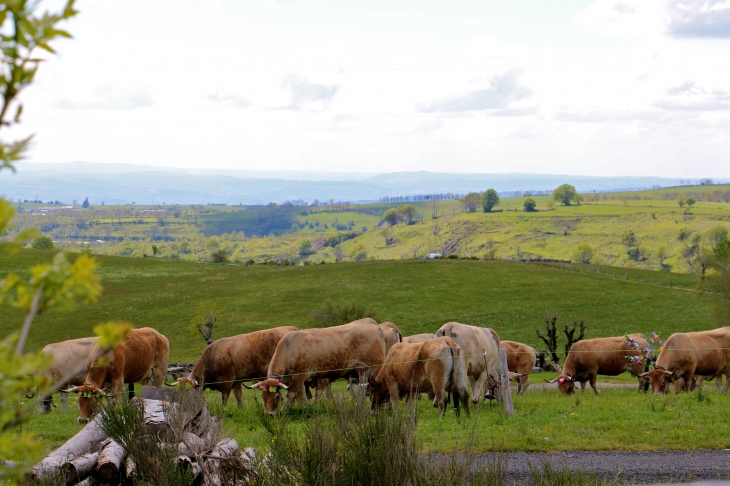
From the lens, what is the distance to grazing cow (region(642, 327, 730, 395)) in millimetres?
23422

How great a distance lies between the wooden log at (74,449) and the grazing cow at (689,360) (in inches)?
744

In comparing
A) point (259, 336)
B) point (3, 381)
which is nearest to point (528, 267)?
point (259, 336)

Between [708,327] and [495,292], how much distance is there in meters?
20.3

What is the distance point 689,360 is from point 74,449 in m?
20.6

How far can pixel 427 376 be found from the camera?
17.3 metres

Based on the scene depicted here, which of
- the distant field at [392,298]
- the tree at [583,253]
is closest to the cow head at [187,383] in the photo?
the distant field at [392,298]

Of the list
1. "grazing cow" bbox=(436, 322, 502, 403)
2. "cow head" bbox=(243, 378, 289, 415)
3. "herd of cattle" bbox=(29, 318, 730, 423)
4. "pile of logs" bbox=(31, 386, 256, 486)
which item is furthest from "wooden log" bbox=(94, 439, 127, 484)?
"grazing cow" bbox=(436, 322, 502, 403)

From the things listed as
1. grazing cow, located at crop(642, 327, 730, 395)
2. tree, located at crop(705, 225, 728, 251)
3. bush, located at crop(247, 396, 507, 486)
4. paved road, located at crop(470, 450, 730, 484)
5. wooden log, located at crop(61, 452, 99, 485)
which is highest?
bush, located at crop(247, 396, 507, 486)

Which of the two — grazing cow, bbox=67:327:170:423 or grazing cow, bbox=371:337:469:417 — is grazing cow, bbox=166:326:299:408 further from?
grazing cow, bbox=371:337:469:417

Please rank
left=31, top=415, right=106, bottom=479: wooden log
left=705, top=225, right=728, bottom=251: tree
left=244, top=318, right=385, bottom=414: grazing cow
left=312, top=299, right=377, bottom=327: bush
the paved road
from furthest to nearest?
left=705, top=225, right=728, bottom=251: tree → left=312, top=299, right=377, bottom=327: bush → left=244, top=318, right=385, bottom=414: grazing cow → the paved road → left=31, top=415, right=106, bottom=479: wooden log

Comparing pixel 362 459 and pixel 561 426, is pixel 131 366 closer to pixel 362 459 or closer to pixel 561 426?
pixel 561 426

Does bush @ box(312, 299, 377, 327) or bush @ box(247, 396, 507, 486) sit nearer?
bush @ box(247, 396, 507, 486)

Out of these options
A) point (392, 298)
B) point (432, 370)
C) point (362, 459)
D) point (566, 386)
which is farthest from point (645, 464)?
point (392, 298)

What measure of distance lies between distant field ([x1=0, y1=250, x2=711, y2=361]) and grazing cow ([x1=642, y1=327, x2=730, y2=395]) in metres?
26.4
